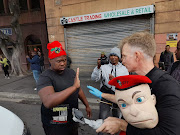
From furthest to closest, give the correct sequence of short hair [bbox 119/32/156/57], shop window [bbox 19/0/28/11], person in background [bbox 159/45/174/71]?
shop window [bbox 19/0/28/11] < person in background [bbox 159/45/174/71] < short hair [bbox 119/32/156/57]

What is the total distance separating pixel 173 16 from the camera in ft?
21.0

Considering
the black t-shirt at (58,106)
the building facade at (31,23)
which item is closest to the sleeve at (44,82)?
the black t-shirt at (58,106)

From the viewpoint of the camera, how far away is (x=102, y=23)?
770 centimetres

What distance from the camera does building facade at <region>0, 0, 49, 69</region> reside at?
12.3m

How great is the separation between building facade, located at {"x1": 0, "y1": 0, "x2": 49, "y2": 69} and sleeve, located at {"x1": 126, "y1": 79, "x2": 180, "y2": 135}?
12277 millimetres

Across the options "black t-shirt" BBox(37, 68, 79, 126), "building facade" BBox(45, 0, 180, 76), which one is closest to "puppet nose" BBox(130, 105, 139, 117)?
"black t-shirt" BBox(37, 68, 79, 126)

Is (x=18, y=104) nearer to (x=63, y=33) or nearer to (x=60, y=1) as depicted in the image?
(x=63, y=33)

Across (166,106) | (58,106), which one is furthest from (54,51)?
(166,106)

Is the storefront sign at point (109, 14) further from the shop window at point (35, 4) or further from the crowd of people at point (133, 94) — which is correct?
the shop window at point (35, 4)

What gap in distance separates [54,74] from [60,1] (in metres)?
7.43

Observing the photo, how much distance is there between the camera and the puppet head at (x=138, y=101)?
0.94 meters

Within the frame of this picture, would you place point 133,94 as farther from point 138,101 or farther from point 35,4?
point 35,4

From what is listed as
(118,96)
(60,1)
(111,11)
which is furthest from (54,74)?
(60,1)

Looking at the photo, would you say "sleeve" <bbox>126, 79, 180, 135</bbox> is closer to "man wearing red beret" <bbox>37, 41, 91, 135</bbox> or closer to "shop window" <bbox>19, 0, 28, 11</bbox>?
"man wearing red beret" <bbox>37, 41, 91, 135</bbox>
